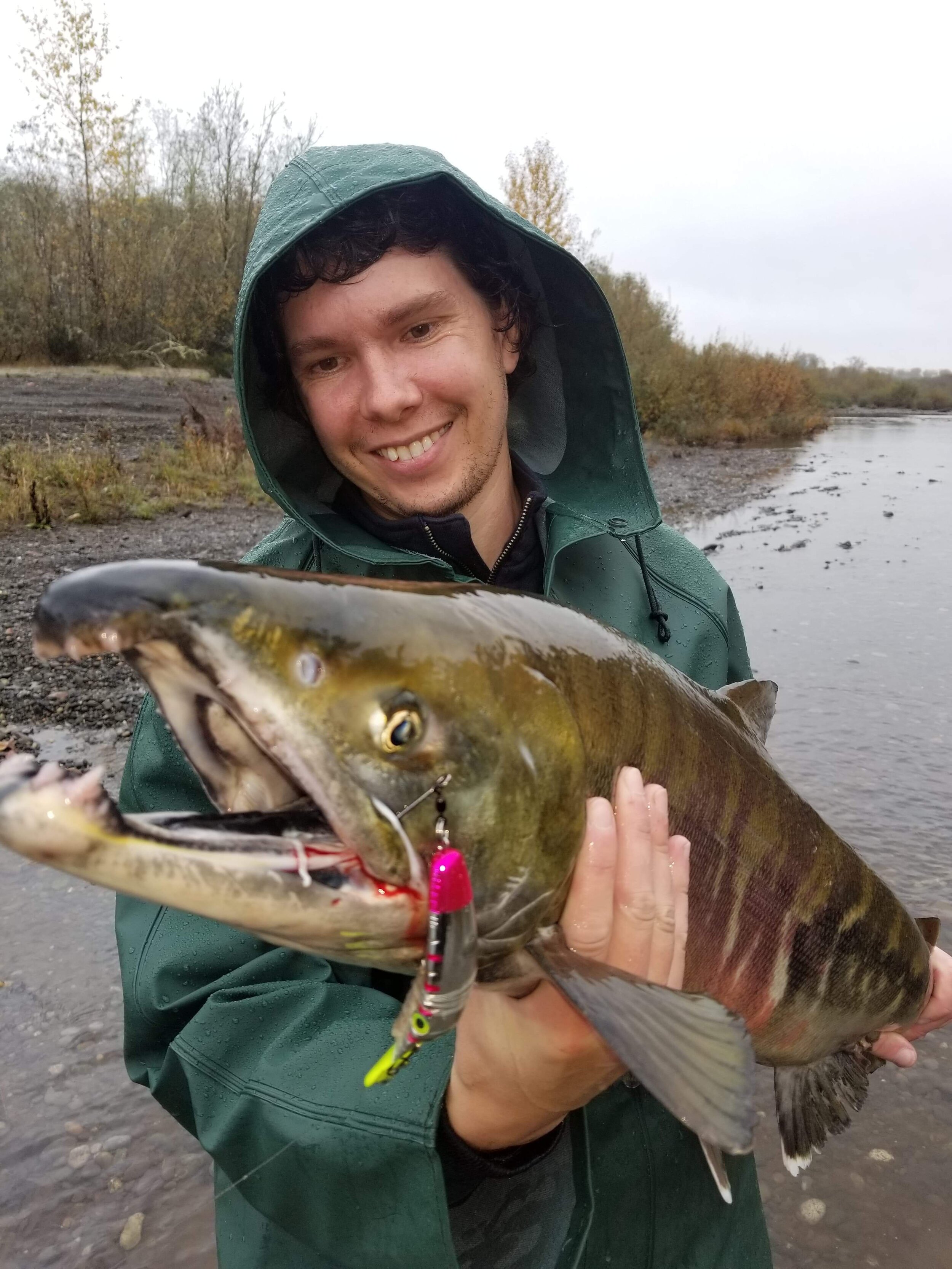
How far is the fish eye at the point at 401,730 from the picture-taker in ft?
4.09

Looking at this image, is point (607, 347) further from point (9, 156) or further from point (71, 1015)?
point (9, 156)

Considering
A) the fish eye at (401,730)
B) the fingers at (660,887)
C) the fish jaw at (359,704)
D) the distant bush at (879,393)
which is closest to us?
the fish jaw at (359,704)

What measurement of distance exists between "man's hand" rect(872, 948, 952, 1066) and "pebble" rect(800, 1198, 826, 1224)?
743 mm

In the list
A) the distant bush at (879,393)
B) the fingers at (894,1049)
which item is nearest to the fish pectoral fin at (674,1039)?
the fingers at (894,1049)

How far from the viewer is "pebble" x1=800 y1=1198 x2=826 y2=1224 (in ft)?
9.70

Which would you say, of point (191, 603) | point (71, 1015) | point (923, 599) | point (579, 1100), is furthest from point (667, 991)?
point (923, 599)

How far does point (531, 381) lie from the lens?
125 inches

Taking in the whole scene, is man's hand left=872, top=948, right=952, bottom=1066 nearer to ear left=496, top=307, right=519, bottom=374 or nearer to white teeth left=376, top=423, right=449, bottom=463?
white teeth left=376, top=423, right=449, bottom=463

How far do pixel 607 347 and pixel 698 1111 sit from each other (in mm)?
2455

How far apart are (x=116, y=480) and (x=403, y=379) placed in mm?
10643

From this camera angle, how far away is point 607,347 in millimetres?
3107

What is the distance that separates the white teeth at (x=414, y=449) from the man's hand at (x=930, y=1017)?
2.06 metres

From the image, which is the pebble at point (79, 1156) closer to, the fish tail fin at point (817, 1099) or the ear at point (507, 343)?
the fish tail fin at point (817, 1099)

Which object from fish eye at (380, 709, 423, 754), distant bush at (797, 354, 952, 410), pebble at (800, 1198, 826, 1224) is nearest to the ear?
fish eye at (380, 709, 423, 754)
